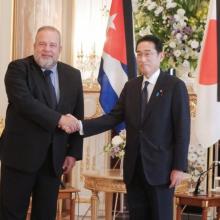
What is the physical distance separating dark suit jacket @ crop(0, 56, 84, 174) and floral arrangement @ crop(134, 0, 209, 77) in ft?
3.75

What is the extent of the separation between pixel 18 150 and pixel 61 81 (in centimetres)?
47

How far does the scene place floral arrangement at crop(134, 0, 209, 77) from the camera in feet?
12.2

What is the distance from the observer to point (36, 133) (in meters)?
2.82

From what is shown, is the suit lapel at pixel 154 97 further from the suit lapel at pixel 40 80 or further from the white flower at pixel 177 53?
the white flower at pixel 177 53

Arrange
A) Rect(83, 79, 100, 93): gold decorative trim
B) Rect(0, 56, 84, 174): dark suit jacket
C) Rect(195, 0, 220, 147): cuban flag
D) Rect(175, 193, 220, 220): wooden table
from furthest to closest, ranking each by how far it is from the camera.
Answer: Rect(83, 79, 100, 93): gold decorative trim < Rect(175, 193, 220, 220): wooden table < Rect(195, 0, 220, 147): cuban flag < Rect(0, 56, 84, 174): dark suit jacket

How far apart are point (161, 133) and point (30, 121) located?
2.40 feet

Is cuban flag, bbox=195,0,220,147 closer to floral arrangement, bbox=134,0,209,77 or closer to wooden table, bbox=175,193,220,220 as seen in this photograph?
floral arrangement, bbox=134,0,209,77

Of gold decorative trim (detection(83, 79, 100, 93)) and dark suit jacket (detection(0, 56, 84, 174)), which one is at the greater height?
gold decorative trim (detection(83, 79, 100, 93))

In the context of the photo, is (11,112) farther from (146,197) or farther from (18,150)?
(146,197)

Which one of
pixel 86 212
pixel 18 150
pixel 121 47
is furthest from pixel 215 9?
pixel 86 212

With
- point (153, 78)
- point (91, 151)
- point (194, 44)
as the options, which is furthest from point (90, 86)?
point (153, 78)

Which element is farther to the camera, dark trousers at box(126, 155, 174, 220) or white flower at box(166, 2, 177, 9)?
white flower at box(166, 2, 177, 9)

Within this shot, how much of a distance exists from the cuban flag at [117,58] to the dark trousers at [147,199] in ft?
3.88

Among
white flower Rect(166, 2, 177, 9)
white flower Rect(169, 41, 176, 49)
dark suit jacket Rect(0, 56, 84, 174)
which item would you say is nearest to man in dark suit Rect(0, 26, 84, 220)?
dark suit jacket Rect(0, 56, 84, 174)
